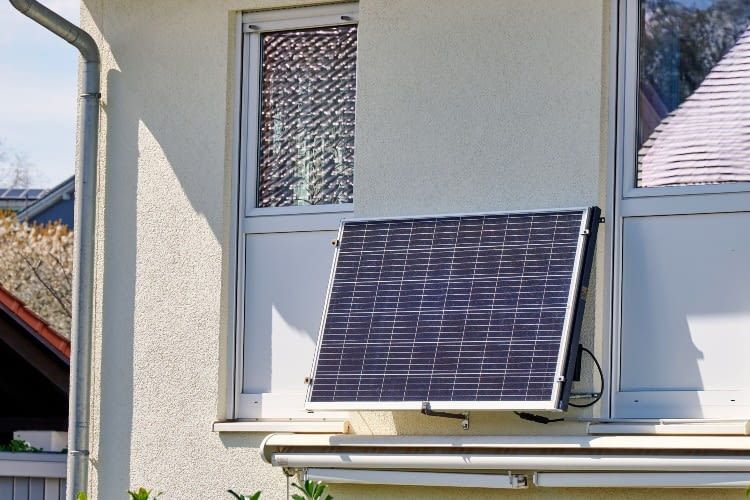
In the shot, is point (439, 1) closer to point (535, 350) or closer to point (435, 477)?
point (535, 350)

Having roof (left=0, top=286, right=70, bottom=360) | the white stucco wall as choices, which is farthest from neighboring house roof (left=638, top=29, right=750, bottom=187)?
roof (left=0, top=286, right=70, bottom=360)

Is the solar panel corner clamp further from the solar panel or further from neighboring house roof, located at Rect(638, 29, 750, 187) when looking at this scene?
neighboring house roof, located at Rect(638, 29, 750, 187)

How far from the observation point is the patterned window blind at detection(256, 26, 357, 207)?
7.89 metres

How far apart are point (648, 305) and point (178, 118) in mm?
2941

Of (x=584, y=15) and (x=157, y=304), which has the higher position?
(x=584, y=15)

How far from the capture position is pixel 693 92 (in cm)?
694

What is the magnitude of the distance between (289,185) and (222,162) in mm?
397

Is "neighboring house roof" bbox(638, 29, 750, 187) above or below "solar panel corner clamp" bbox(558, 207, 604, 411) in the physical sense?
above

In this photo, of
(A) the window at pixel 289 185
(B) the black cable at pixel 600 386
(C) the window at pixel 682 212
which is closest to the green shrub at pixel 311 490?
(A) the window at pixel 289 185

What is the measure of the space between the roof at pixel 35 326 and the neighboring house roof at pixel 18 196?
27.5 meters

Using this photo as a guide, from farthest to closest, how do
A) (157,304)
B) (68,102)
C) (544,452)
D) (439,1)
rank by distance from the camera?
(68,102)
(157,304)
(439,1)
(544,452)

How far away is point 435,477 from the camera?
6977 mm

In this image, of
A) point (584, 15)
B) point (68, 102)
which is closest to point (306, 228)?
point (584, 15)

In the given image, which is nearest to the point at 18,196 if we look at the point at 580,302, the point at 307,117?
the point at 307,117
